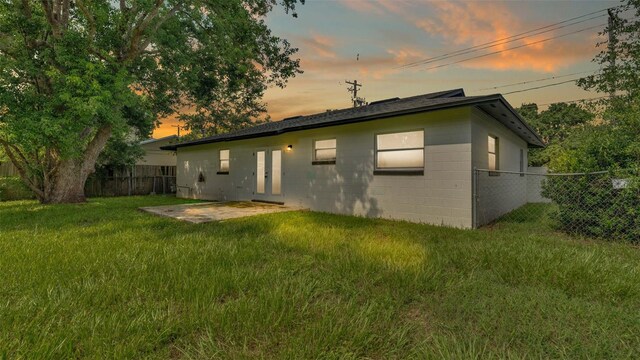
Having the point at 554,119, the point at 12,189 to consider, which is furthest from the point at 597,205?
the point at 554,119

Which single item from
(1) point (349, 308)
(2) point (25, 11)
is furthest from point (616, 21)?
(2) point (25, 11)

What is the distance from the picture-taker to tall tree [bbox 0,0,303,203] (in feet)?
24.6

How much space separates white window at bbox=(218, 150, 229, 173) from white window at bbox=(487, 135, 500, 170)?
33.5 ft

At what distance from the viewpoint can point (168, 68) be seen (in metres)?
11.7

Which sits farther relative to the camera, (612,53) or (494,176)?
(612,53)

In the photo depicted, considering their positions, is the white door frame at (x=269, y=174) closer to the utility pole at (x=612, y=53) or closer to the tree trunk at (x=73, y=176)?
the tree trunk at (x=73, y=176)

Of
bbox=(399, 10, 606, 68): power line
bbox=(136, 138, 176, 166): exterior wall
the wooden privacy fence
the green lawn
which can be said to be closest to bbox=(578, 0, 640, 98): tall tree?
bbox=(399, 10, 606, 68): power line

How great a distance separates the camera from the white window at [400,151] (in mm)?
7005

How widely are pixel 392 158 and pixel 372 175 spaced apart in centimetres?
71

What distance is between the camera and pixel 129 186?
1606cm

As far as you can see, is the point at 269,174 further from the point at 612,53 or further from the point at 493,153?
the point at 612,53

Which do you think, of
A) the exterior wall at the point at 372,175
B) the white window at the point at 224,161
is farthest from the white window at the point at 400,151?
the white window at the point at 224,161

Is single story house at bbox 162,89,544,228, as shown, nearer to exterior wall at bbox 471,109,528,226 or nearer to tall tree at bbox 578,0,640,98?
exterior wall at bbox 471,109,528,226

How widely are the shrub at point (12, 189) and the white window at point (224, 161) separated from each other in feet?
26.8
